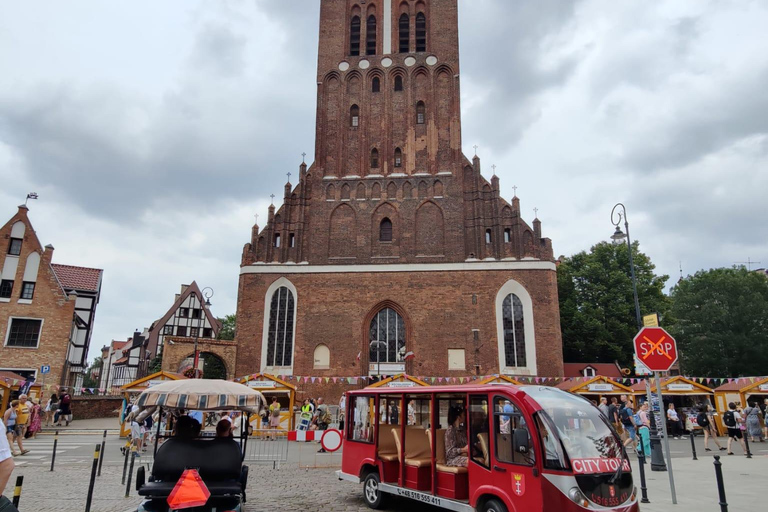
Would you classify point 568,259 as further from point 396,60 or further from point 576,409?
point 576,409

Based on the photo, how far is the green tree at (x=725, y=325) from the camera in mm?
36906

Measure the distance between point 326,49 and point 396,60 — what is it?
480cm

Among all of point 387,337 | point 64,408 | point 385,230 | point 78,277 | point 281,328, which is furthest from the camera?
point 78,277

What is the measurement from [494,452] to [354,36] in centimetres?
3374

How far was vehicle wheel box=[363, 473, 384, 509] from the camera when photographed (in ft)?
28.8

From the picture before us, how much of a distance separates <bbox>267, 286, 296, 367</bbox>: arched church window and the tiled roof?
15938 millimetres

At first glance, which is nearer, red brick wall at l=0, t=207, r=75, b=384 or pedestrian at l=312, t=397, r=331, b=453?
pedestrian at l=312, t=397, r=331, b=453

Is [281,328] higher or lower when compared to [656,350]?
higher

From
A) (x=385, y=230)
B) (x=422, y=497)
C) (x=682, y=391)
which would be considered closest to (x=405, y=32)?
(x=385, y=230)

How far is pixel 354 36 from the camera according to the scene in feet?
117

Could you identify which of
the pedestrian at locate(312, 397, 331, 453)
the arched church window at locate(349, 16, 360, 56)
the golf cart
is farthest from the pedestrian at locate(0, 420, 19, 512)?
the arched church window at locate(349, 16, 360, 56)

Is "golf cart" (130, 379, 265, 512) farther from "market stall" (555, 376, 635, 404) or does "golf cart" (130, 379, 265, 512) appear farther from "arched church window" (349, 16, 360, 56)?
"arched church window" (349, 16, 360, 56)

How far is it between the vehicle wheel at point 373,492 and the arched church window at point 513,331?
21.0 m

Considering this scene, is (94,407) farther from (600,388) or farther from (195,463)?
(195,463)
